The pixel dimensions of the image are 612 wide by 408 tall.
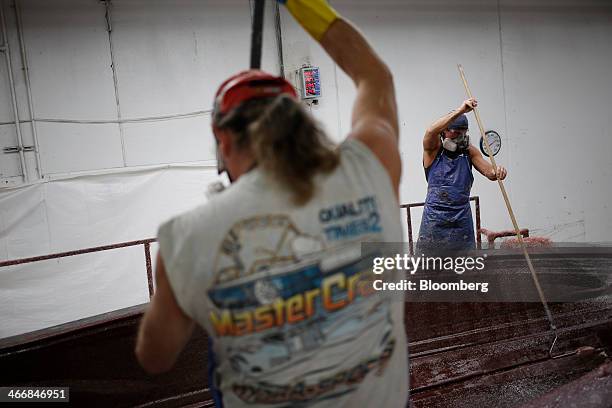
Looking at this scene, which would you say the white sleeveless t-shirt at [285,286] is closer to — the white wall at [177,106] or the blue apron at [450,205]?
the white wall at [177,106]

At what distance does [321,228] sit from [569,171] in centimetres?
883

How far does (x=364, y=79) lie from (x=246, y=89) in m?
0.37

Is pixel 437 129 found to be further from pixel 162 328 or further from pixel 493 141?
pixel 162 328

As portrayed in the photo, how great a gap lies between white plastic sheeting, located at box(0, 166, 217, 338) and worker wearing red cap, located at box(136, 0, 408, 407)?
4319 millimetres

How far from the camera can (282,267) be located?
0.98 m

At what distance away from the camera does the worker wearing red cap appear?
978 mm

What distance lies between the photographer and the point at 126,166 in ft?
18.6

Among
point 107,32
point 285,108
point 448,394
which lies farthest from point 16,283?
point 285,108

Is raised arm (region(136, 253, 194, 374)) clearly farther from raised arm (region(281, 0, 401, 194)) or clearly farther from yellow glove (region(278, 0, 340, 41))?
yellow glove (region(278, 0, 340, 41))

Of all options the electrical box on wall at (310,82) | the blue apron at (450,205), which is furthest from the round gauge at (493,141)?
the blue apron at (450,205)

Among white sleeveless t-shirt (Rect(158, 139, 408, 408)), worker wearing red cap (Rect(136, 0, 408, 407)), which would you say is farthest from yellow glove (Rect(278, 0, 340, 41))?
white sleeveless t-shirt (Rect(158, 139, 408, 408))

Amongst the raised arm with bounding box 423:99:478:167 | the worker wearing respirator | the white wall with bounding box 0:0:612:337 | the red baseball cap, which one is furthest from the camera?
the white wall with bounding box 0:0:612:337

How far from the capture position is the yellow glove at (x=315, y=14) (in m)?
1.37

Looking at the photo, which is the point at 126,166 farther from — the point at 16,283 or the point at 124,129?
the point at 16,283
